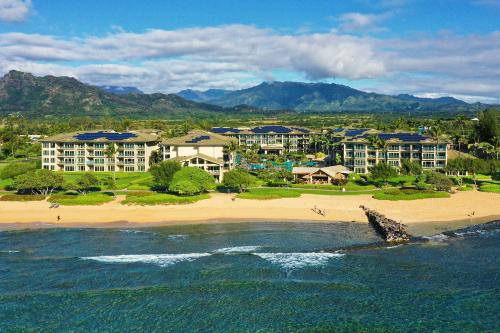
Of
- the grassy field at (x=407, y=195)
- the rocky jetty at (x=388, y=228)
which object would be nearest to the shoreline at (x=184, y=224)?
the rocky jetty at (x=388, y=228)

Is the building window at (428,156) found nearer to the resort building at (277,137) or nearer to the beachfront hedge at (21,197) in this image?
the resort building at (277,137)

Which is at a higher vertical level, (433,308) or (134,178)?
(134,178)

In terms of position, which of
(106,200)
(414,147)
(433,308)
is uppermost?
(414,147)

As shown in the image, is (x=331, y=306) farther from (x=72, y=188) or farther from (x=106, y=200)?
(x=72, y=188)

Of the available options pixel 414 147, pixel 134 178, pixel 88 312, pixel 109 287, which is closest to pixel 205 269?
pixel 109 287

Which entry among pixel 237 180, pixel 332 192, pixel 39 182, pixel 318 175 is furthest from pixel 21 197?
pixel 318 175

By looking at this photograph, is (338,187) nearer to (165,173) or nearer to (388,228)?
(165,173)
